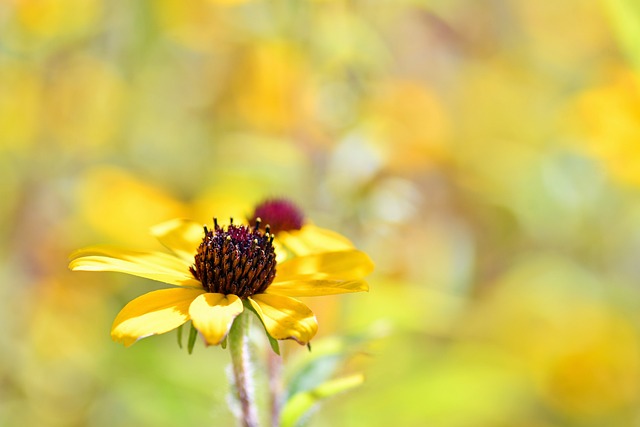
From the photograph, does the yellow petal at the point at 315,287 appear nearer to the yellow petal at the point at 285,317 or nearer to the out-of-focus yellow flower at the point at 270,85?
the yellow petal at the point at 285,317

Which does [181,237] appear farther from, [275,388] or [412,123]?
[412,123]

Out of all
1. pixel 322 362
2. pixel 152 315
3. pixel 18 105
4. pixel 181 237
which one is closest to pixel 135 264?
pixel 152 315

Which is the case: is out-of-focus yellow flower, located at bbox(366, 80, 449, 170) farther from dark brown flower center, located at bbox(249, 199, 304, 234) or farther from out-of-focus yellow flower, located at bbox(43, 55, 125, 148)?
dark brown flower center, located at bbox(249, 199, 304, 234)

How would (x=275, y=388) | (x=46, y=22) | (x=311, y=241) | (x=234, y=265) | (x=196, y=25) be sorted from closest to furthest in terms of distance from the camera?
1. (x=234, y=265)
2. (x=275, y=388)
3. (x=311, y=241)
4. (x=46, y=22)
5. (x=196, y=25)

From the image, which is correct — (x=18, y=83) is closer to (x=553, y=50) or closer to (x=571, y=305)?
(x=571, y=305)

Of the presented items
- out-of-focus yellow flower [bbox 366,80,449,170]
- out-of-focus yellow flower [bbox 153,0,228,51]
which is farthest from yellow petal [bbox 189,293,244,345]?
out-of-focus yellow flower [bbox 153,0,228,51]
